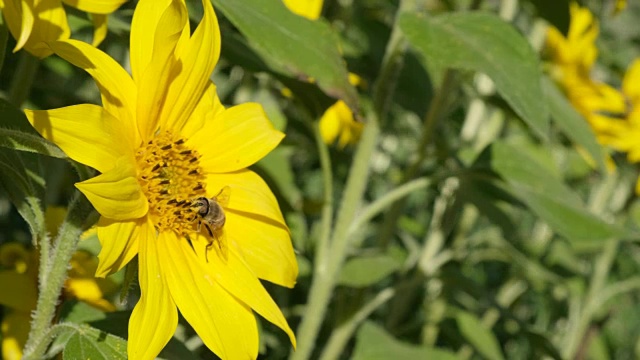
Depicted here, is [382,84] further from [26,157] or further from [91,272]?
[26,157]

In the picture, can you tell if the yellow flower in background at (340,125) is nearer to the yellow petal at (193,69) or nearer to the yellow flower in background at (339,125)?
the yellow flower in background at (339,125)

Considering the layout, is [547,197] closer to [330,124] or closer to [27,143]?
[330,124]

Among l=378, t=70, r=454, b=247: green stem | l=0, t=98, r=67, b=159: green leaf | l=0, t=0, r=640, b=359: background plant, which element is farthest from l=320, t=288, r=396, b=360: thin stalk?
l=0, t=98, r=67, b=159: green leaf

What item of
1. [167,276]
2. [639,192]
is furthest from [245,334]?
[639,192]

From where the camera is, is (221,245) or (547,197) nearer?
(221,245)

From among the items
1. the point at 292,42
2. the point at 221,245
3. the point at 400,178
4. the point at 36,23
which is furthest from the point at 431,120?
the point at 36,23

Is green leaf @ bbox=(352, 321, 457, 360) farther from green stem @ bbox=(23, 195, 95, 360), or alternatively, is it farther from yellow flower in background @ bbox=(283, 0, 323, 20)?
green stem @ bbox=(23, 195, 95, 360)
